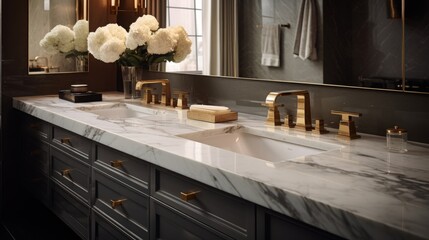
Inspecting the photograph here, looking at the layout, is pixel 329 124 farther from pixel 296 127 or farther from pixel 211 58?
pixel 211 58

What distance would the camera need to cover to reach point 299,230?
101cm

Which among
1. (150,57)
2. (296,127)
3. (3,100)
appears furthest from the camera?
(3,100)

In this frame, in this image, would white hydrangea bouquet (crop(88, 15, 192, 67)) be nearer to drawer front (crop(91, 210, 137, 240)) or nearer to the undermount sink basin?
the undermount sink basin

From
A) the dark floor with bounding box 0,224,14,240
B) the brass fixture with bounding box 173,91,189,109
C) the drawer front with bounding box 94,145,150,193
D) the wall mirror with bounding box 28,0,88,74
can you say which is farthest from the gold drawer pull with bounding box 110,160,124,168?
the wall mirror with bounding box 28,0,88,74

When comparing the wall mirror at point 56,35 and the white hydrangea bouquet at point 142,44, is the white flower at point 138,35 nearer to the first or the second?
the white hydrangea bouquet at point 142,44

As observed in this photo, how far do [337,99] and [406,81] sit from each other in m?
0.28

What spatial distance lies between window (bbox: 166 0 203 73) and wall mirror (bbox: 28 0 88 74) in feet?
2.39

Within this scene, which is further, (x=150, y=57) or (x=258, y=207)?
(x=150, y=57)

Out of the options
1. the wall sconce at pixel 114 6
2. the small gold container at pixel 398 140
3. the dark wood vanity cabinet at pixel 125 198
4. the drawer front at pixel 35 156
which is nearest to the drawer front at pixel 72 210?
the dark wood vanity cabinet at pixel 125 198

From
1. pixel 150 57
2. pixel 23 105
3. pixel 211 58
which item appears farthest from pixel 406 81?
pixel 23 105

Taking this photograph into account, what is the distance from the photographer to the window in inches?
96.2

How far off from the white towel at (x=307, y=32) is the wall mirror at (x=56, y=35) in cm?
173

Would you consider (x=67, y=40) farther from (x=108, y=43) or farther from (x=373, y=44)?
(x=373, y=44)

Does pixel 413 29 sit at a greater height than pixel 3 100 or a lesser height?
greater
